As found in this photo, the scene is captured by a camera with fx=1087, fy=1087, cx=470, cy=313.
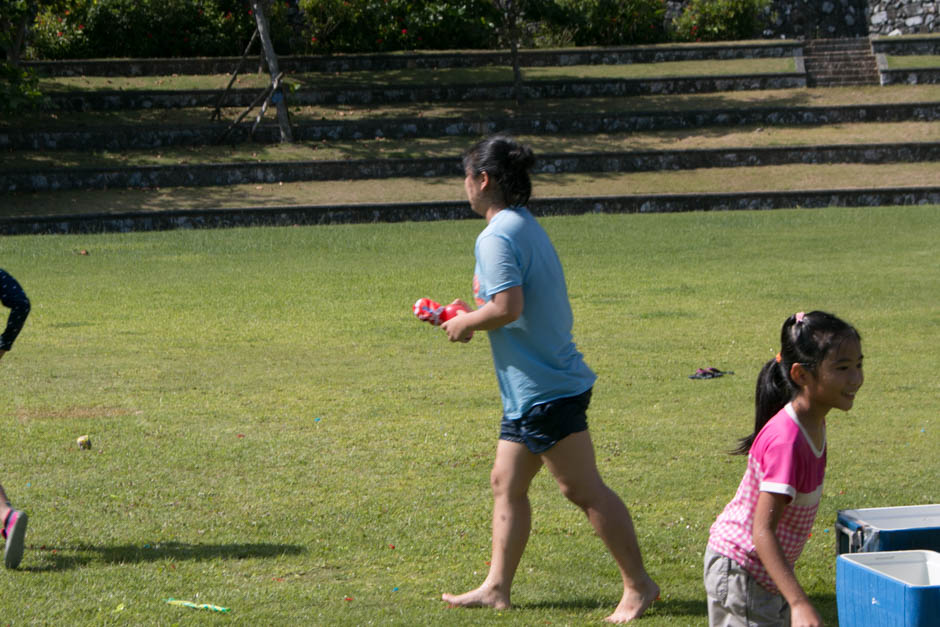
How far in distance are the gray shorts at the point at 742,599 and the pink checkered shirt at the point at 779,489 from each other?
0.08 feet

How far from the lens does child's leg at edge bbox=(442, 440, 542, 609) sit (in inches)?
158

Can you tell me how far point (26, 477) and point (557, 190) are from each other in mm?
16416

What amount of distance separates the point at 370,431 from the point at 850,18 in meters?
35.2

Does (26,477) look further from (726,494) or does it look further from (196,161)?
(196,161)

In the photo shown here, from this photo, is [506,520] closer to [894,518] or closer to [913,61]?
[894,518]

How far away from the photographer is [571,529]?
5117 mm

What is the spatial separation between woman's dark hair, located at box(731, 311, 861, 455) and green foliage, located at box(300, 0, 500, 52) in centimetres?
2705

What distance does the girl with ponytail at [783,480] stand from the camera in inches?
113

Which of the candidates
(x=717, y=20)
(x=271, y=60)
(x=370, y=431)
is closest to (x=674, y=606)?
(x=370, y=431)

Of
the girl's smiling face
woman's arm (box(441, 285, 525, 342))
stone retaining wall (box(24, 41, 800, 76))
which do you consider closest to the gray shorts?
the girl's smiling face

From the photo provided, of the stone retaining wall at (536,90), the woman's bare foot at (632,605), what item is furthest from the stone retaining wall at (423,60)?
the woman's bare foot at (632,605)

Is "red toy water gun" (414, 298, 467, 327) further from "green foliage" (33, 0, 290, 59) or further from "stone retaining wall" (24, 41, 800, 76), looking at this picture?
"green foliage" (33, 0, 290, 59)

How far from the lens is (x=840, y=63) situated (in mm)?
28969

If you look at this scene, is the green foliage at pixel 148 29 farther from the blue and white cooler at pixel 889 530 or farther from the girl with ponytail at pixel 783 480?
the girl with ponytail at pixel 783 480
